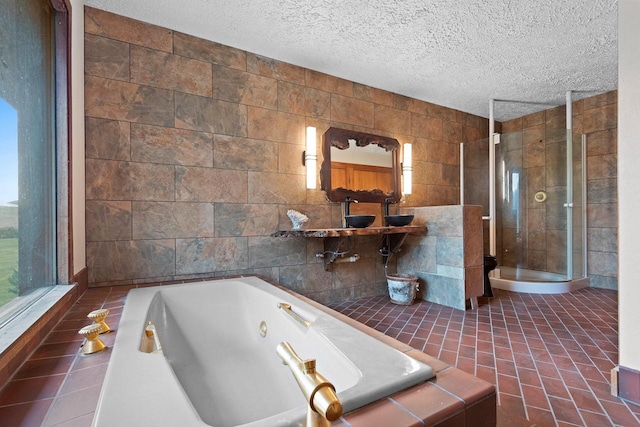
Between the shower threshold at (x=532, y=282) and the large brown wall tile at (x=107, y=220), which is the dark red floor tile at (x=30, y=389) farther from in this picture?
the shower threshold at (x=532, y=282)

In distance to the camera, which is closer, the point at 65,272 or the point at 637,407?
the point at 637,407

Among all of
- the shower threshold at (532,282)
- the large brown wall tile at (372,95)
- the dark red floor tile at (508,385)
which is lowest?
the dark red floor tile at (508,385)

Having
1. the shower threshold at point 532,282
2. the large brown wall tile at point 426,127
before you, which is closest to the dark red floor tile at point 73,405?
the large brown wall tile at point 426,127

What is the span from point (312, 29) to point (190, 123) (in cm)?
117

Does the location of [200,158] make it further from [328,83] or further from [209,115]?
[328,83]

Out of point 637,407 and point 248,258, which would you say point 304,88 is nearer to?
point 248,258

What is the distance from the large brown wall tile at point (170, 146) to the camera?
212 centimetres

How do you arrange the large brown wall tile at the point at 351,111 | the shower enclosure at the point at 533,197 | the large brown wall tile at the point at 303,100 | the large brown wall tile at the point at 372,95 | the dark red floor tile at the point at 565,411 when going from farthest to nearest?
the shower enclosure at the point at 533,197 < the large brown wall tile at the point at 372,95 < the large brown wall tile at the point at 351,111 < the large brown wall tile at the point at 303,100 < the dark red floor tile at the point at 565,411

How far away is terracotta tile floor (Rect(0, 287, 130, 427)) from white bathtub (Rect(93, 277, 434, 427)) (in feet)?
0.14

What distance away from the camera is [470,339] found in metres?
2.04

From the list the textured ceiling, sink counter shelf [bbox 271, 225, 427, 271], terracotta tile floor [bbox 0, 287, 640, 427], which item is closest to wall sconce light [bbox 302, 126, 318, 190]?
sink counter shelf [bbox 271, 225, 427, 271]

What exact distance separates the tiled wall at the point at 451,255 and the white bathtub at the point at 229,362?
1.67m

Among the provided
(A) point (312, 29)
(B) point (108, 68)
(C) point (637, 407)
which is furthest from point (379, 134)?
(C) point (637, 407)

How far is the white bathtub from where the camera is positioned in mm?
723
